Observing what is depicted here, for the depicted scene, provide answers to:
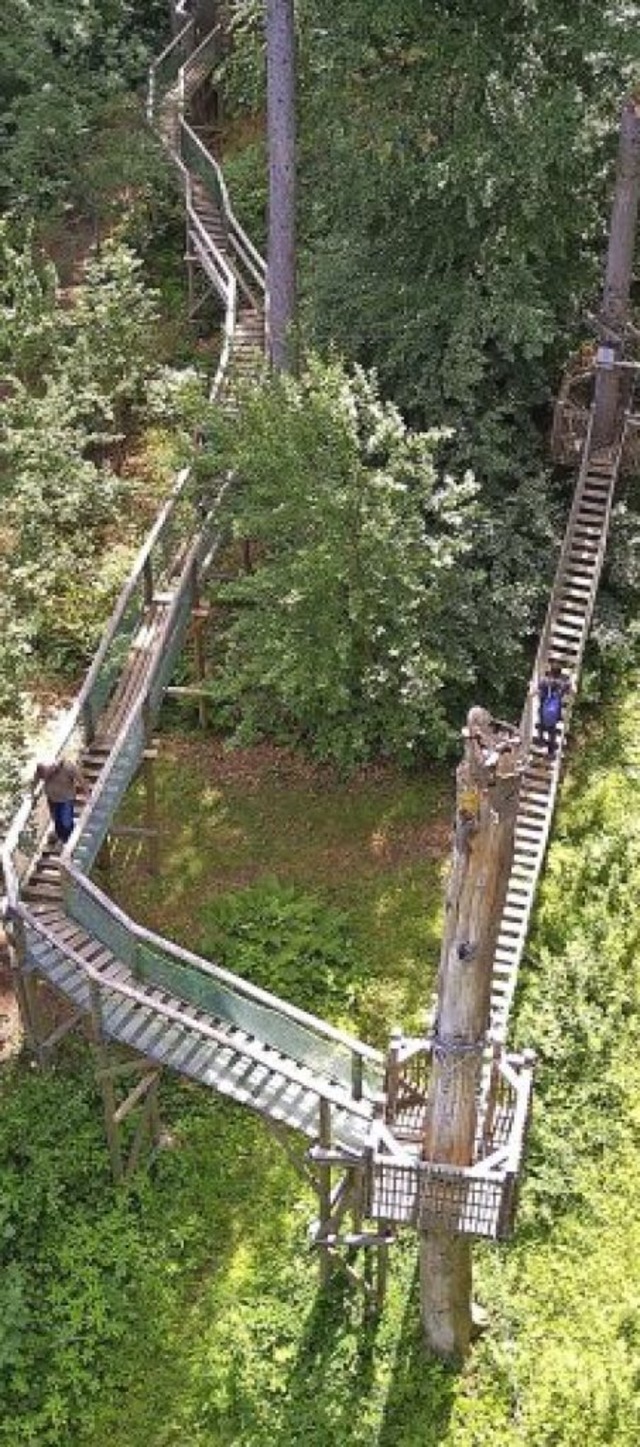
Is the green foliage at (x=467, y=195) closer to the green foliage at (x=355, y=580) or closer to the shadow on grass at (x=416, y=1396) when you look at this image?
the green foliage at (x=355, y=580)

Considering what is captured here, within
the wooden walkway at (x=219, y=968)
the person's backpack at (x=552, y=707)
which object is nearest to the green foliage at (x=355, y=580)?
the wooden walkway at (x=219, y=968)

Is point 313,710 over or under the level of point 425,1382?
over

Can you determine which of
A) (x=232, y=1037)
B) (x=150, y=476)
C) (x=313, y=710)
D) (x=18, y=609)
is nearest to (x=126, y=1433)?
(x=232, y=1037)

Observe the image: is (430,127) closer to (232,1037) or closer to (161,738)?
(161,738)

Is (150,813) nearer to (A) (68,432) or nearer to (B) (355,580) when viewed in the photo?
(B) (355,580)

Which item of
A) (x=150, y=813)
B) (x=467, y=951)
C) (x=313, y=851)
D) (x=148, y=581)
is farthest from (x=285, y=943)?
(x=467, y=951)

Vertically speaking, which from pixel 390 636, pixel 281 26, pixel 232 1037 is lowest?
pixel 232 1037
